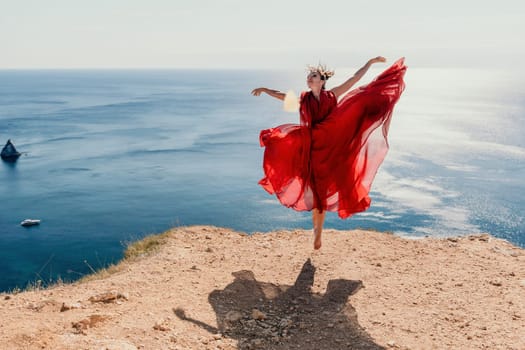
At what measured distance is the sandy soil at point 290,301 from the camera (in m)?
5.70

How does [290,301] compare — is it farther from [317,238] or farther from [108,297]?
[108,297]

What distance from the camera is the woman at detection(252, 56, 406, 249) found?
7.84m

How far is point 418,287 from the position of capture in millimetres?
7492

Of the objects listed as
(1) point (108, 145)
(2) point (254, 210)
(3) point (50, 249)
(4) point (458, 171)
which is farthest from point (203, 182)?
(4) point (458, 171)

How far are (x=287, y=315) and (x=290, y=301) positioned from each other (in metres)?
0.46

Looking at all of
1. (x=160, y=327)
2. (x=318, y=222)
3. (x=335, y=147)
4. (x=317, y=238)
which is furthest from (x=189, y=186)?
(x=160, y=327)

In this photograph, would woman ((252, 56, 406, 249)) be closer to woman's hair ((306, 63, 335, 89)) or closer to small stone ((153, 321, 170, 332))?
woman's hair ((306, 63, 335, 89))

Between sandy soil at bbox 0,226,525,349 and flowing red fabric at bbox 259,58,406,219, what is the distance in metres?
1.34

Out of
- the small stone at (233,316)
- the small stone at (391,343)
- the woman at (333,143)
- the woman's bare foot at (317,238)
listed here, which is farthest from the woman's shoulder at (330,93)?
the small stone at (391,343)

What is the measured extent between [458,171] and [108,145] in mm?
55088

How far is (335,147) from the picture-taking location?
791 cm

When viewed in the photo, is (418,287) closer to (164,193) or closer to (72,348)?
(72,348)

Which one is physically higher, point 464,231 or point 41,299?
point 41,299

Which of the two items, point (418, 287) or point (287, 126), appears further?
point (287, 126)
